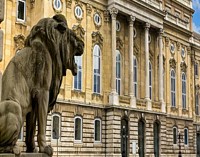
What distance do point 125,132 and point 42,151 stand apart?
3117 cm

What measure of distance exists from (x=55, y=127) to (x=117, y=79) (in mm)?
8601

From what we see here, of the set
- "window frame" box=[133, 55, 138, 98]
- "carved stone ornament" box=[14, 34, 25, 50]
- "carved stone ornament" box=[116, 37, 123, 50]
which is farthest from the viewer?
"window frame" box=[133, 55, 138, 98]

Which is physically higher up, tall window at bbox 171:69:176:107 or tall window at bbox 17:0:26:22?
tall window at bbox 17:0:26:22

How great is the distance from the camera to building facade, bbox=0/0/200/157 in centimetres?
3102

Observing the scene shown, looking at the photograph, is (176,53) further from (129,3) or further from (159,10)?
(129,3)

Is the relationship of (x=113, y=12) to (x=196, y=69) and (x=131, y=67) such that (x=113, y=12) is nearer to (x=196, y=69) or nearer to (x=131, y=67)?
(x=131, y=67)

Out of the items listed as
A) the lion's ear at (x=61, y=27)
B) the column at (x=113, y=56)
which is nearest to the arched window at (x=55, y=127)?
the column at (x=113, y=56)

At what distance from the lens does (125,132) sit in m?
35.7

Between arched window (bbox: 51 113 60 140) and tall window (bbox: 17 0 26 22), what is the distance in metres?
7.55

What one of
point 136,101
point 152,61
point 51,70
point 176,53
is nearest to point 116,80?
point 136,101

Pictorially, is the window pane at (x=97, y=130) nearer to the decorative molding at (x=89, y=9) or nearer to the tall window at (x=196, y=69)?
the decorative molding at (x=89, y=9)

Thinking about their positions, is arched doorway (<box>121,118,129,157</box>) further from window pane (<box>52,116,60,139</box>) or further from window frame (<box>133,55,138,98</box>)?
window pane (<box>52,116,60,139</box>)

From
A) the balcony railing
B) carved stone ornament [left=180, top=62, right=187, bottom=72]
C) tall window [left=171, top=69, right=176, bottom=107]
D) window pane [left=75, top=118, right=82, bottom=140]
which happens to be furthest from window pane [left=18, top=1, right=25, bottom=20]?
carved stone ornament [left=180, top=62, right=187, bottom=72]

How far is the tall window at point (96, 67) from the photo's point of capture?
34875 mm
